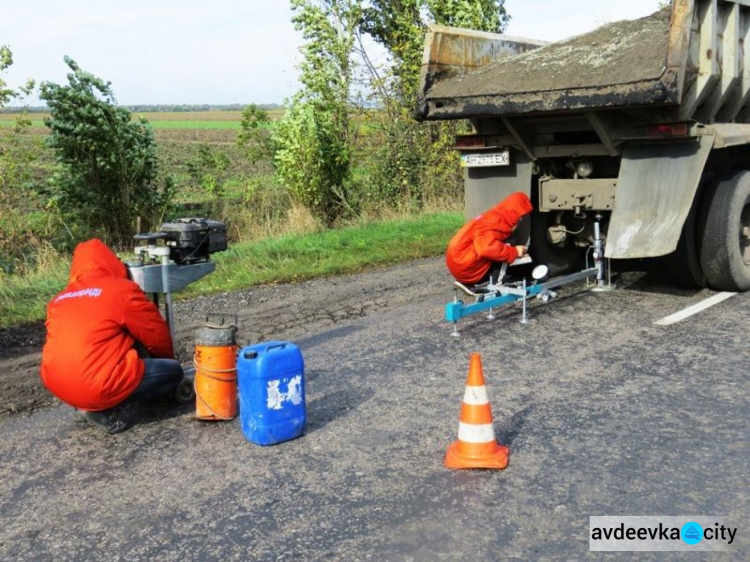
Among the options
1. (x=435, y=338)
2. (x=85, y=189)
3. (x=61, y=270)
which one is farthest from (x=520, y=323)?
(x=85, y=189)

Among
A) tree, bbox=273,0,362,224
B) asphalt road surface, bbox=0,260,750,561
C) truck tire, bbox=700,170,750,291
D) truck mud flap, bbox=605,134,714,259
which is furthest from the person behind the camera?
tree, bbox=273,0,362,224

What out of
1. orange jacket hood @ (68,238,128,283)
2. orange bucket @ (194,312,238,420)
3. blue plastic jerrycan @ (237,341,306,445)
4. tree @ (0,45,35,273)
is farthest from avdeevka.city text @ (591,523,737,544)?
tree @ (0,45,35,273)

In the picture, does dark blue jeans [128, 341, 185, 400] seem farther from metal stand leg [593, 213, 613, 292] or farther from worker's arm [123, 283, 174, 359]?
metal stand leg [593, 213, 613, 292]

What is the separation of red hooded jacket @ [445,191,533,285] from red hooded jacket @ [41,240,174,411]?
277 centimetres

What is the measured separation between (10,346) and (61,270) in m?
3.35

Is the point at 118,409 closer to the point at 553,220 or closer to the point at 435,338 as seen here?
Answer: the point at 435,338

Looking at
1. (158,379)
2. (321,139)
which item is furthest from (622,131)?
(321,139)

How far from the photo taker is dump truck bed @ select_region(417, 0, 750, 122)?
5.84 metres

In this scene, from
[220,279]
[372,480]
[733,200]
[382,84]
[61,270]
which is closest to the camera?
[372,480]

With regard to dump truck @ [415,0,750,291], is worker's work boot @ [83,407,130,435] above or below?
below

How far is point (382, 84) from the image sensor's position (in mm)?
14664

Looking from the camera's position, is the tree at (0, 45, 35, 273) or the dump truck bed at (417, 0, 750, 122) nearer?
the dump truck bed at (417, 0, 750, 122)

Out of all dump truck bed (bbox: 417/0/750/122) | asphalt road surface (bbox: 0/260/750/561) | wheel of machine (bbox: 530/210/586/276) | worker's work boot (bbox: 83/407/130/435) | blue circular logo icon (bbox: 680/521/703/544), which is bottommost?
blue circular logo icon (bbox: 680/521/703/544)

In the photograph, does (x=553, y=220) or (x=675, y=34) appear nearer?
(x=675, y=34)
